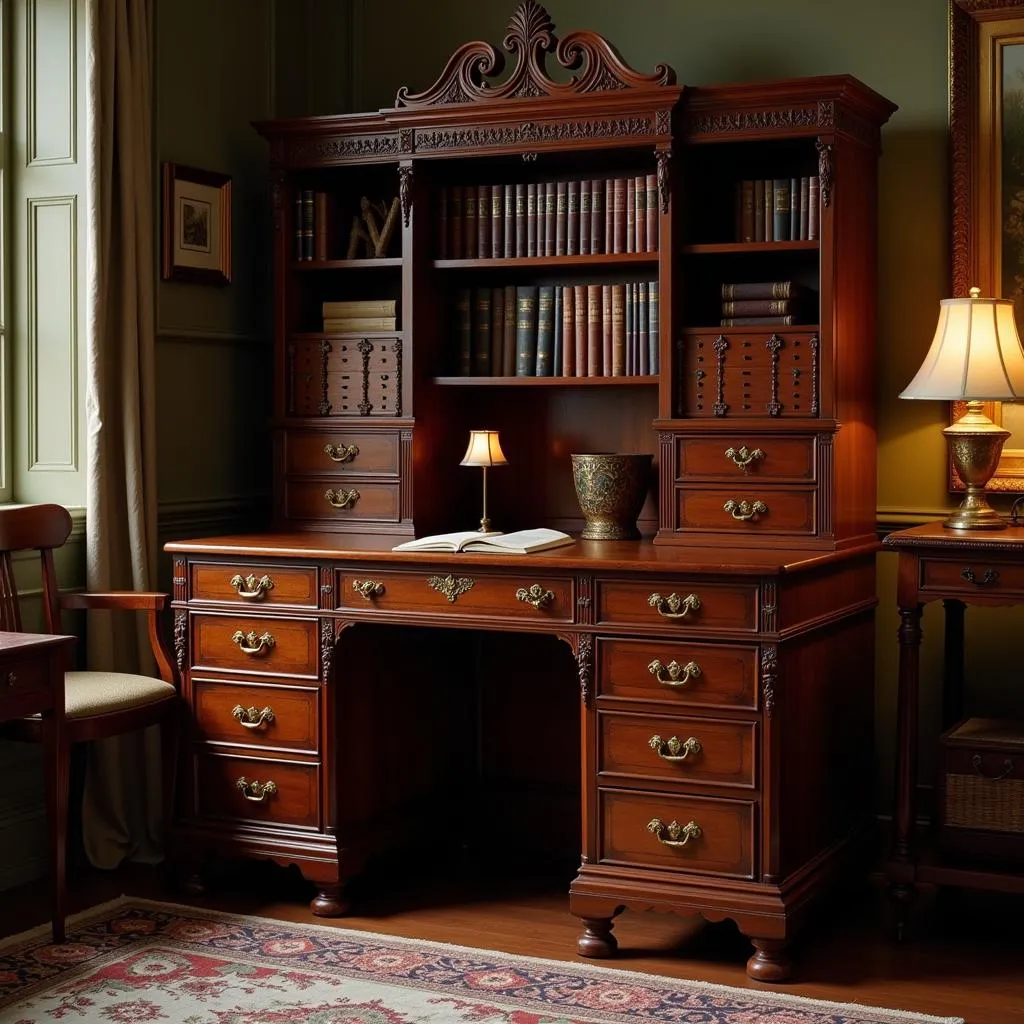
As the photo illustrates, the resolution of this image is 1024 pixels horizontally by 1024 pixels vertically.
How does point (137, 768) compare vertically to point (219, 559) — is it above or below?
below

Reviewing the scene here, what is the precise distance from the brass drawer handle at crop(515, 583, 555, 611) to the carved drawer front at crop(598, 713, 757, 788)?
296 mm

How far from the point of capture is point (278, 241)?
4.26m

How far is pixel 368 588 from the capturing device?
12.2 feet

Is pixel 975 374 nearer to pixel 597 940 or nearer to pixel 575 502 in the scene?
pixel 575 502

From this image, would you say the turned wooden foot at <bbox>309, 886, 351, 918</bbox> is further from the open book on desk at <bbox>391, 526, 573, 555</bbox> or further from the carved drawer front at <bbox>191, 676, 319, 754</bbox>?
the open book on desk at <bbox>391, 526, 573, 555</bbox>

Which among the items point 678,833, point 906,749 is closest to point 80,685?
point 678,833

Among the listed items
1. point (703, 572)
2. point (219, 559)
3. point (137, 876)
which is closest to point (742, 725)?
point (703, 572)

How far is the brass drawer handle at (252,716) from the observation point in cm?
384

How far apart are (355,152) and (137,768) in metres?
1.83

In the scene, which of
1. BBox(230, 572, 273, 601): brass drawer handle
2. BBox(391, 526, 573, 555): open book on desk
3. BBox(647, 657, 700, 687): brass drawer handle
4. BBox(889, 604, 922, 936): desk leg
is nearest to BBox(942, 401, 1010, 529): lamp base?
BBox(889, 604, 922, 936): desk leg

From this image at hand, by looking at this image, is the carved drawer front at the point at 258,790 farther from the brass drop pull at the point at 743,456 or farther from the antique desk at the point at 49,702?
the brass drop pull at the point at 743,456

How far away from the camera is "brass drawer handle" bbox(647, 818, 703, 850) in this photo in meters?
3.40

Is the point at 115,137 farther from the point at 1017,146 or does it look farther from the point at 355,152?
the point at 1017,146

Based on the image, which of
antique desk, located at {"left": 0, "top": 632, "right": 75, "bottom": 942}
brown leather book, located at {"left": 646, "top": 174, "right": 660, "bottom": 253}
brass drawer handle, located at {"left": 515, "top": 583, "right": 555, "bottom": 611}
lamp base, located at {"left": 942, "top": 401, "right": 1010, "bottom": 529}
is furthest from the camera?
brown leather book, located at {"left": 646, "top": 174, "right": 660, "bottom": 253}
